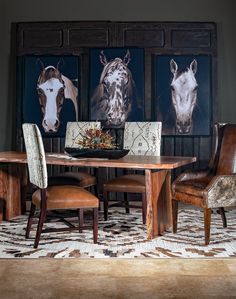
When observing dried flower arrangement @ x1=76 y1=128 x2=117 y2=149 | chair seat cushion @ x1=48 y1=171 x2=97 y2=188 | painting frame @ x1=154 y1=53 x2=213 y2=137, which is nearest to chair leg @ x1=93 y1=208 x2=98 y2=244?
dried flower arrangement @ x1=76 y1=128 x2=117 y2=149

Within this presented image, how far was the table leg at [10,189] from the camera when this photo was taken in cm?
475

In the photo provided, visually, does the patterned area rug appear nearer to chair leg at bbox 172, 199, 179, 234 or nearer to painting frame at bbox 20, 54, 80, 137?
chair leg at bbox 172, 199, 179, 234

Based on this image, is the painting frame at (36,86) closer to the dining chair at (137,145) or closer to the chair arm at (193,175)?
the dining chair at (137,145)

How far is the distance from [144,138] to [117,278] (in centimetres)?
223

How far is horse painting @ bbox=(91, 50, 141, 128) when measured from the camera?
19.7 ft

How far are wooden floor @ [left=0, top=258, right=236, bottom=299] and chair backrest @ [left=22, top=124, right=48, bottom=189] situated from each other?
66 cm

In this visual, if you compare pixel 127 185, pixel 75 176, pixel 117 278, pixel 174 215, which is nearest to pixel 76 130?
pixel 75 176

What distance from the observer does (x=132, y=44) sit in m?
6.00

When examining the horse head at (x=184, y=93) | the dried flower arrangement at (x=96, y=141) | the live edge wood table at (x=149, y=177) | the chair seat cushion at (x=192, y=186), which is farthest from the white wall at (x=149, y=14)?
the dried flower arrangement at (x=96, y=141)

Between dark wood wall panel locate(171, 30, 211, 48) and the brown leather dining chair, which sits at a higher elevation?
dark wood wall panel locate(171, 30, 211, 48)

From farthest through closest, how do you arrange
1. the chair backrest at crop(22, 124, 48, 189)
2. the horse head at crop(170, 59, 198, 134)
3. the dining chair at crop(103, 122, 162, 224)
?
the horse head at crop(170, 59, 198, 134), the dining chair at crop(103, 122, 162, 224), the chair backrest at crop(22, 124, 48, 189)

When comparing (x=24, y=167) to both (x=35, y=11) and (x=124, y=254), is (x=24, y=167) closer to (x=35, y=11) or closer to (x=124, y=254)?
(x=124, y=254)

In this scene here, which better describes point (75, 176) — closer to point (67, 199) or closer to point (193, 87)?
point (67, 199)

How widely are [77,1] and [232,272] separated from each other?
14.3 feet
